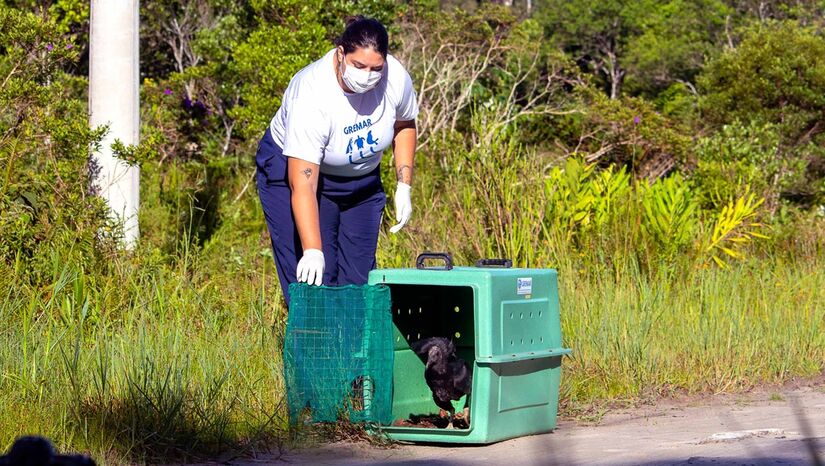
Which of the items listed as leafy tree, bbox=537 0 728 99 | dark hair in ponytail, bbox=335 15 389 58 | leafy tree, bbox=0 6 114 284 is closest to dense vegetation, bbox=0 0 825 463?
leafy tree, bbox=0 6 114 284

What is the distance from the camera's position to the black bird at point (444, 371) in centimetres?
504

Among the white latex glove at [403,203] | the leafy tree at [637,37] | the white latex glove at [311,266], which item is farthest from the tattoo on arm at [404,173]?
the leafy tree at [637,37]

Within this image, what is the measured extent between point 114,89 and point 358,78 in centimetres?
290

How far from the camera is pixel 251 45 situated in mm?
9383

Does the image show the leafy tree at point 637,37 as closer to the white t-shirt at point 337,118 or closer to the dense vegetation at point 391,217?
the dense vegetation at point 391,217

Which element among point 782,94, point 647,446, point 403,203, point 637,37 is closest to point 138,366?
point 403,203

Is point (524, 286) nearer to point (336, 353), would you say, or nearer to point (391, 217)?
point (336, 353)

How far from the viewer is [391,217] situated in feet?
29.1

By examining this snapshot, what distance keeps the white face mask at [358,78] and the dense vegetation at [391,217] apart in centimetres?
139

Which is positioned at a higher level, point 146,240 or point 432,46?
point 432,46

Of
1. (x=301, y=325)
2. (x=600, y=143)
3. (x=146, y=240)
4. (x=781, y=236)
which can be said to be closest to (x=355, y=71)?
(x=301, y=325)

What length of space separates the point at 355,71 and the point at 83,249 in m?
2.57

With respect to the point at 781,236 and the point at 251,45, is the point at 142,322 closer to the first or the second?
the point at 251,45

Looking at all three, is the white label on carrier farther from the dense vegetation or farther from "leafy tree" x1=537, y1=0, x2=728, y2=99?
"leafy tree" x1=537, y1=0, x2=728, y2=99
